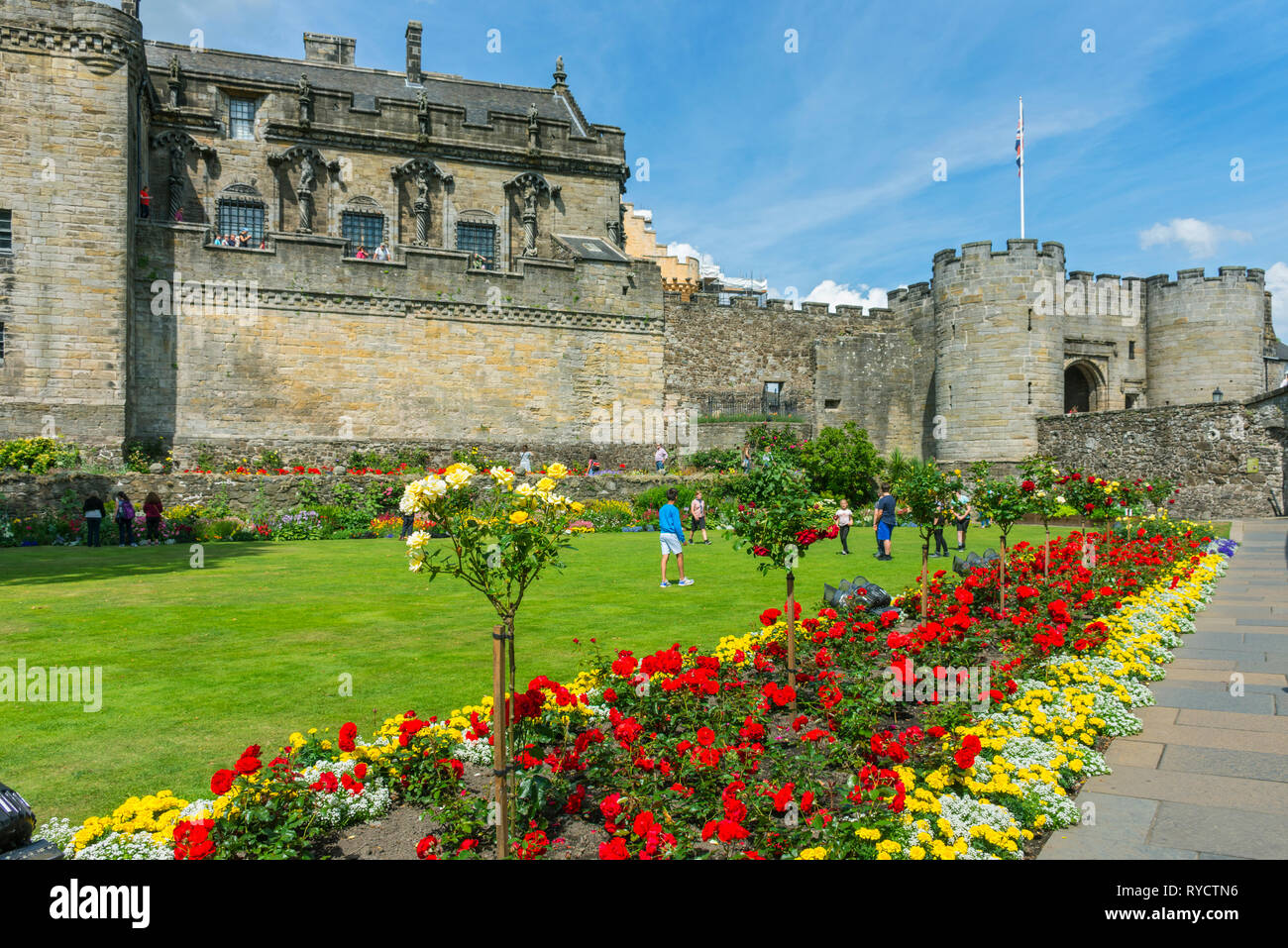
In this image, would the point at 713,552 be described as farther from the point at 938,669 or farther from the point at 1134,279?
the point at 1134,279

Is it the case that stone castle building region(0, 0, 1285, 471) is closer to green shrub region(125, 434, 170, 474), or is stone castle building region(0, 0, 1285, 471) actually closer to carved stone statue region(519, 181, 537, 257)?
carved stone statue region(519, 181, 537, 257)

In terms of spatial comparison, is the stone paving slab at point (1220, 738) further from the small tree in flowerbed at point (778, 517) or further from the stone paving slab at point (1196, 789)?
the small tree in flowerbed at point (778, 517)

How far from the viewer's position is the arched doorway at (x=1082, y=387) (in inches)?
1471

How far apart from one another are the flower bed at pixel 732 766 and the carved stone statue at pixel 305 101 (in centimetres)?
3180

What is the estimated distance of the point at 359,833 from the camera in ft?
Answer: 14.5

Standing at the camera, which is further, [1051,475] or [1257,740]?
[1051,475]

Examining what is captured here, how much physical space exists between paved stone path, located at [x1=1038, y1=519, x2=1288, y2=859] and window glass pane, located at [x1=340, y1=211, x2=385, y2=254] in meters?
32.1

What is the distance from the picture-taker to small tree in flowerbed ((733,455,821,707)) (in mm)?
7559

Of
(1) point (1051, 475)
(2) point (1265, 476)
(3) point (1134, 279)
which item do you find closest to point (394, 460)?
(1) point (1051, 475)

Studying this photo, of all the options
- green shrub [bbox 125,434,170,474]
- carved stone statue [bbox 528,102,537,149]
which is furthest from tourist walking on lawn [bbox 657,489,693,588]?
carved stone statue [bbox 528,102,537,149]

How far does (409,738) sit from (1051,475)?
11.7 metres

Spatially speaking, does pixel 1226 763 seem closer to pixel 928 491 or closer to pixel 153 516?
pixel 928 491

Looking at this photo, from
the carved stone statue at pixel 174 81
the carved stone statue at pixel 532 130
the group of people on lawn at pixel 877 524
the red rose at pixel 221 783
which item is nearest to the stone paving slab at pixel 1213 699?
the group of people on lawn at pixel 877 524
